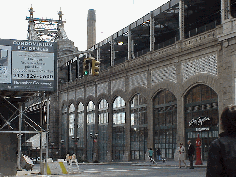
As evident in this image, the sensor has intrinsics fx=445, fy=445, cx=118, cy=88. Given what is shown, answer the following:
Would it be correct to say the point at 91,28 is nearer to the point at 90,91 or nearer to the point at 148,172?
the point at 90,91

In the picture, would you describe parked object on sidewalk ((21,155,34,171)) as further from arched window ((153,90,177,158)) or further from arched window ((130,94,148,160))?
arched window ((130,94,148,160))

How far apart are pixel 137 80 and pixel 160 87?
5924 mm

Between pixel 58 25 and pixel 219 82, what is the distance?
94.0 meters

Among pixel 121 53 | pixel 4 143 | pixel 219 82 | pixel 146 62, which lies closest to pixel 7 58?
pixel 4 143

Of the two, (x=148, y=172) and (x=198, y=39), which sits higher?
(x=198, y=39)

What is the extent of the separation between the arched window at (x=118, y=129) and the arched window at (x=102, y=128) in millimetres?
2700

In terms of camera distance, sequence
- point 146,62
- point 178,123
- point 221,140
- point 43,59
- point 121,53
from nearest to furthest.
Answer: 1. point 221,140
2. point 43,59
3. point 178,123
4. point 146,62
5. point 121,53

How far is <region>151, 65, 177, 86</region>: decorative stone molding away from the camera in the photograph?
149 ft

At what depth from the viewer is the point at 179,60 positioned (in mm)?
44156

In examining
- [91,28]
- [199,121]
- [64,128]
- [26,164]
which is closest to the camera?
[26,164]

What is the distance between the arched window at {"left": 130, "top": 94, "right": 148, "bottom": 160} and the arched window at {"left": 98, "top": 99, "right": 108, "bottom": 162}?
771 centimetres

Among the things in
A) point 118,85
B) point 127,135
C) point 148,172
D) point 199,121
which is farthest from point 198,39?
point 148,172

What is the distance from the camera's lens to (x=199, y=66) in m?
41.1

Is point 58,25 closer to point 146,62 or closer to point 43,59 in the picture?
point 146,62
